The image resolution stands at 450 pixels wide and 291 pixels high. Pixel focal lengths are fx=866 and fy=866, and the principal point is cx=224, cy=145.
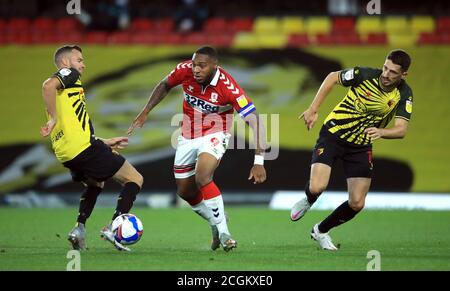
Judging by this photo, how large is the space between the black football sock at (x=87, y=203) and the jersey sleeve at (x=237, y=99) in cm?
194

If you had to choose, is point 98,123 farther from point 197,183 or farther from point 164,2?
point 197,183

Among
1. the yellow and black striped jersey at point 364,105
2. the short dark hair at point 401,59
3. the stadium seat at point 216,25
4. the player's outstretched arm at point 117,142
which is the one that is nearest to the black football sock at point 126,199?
the player's outstretched arm at point 117,142

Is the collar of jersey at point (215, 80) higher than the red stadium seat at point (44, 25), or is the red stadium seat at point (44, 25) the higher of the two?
the collar of jersey at point (215, 80)

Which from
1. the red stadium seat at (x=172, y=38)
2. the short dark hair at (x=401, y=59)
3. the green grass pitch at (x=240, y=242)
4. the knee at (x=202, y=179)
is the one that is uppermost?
the short dark hair at (x=401, y=59)

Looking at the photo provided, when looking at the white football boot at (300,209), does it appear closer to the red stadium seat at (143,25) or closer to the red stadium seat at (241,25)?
the red stadium seat at (241,25)

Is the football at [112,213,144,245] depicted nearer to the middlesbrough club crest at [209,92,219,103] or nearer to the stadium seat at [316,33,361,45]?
the middlesbrough club crest at [209,92,219,103]

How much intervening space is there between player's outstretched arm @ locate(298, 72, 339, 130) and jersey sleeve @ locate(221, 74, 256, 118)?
0.62m

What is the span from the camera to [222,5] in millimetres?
21344

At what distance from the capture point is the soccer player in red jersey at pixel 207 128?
989 cm

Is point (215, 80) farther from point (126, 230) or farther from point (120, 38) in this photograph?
point (120, 38)

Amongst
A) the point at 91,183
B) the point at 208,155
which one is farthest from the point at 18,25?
the point at 208,155

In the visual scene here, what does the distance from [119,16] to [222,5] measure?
112 inches

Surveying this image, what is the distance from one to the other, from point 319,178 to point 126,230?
2.38m

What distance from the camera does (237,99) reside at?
393 inches
